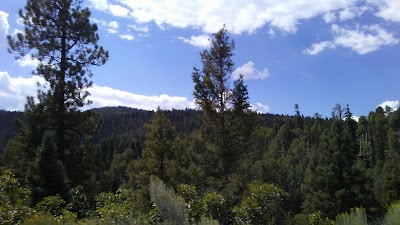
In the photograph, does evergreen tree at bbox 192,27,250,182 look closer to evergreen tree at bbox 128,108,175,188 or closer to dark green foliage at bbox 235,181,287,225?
evergreen tree at bbox 128,108,175,188

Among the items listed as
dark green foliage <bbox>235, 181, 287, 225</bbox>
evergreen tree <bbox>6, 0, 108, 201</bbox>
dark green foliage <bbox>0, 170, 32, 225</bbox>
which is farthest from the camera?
evergreen tree <bbox>6, 0, 108, 201</bbox>

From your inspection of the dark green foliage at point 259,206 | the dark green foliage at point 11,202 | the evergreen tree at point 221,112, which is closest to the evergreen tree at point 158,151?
the evergreen tree at point 221,112

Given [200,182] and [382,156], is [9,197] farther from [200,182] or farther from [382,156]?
[382,156]

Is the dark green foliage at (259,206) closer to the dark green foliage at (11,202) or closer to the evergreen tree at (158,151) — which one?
the dark green foliage at (11,202)

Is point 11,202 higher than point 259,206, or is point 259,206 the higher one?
point 11,202

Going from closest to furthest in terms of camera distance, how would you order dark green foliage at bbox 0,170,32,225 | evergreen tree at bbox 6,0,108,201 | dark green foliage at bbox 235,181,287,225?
dark green foliage at bbox 0,170,32,225, dark green foliage at bbox 235,181,287,225, evergreen tree at bbox 6,0,108,201

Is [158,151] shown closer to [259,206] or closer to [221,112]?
[221,112]

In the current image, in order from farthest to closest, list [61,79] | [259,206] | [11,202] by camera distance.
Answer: [61,79], [259,206], [11,202]

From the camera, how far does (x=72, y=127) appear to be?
679 inches

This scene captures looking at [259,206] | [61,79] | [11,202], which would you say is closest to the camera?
[11,202]

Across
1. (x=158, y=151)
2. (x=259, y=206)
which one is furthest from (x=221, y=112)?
(x=259, y=206)

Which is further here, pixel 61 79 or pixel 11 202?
pixel 61 79

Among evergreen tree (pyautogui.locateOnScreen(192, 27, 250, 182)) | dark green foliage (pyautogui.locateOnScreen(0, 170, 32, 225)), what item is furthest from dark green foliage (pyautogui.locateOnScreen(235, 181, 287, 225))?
evergreen tree (pyautogui.locateOnScreen(192, 27, 250, 182))

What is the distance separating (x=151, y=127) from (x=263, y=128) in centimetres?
655
